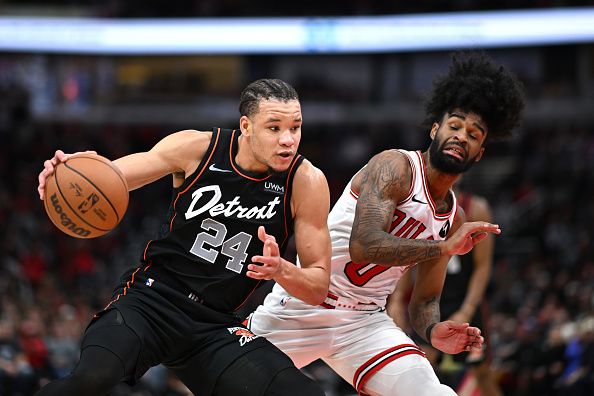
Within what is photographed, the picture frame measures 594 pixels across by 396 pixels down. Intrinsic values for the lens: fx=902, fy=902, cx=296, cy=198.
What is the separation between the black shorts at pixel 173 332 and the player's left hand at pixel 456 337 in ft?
2.98

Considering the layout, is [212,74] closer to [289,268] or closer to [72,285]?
[72,285]

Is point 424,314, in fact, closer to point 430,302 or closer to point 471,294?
point 430,302

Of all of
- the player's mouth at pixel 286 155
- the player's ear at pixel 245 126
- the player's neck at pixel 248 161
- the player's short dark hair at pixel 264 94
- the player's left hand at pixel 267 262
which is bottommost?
the player's left hand at pixel 267 262

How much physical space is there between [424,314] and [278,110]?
1.59 m

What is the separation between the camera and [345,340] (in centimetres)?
523

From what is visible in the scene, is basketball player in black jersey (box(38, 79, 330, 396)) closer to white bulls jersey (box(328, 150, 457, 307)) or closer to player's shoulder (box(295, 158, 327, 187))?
player's shoulder (box(295, 158, 327, 187))

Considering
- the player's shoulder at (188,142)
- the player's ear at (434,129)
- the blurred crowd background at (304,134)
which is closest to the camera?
the player's shoulder at (188,142)

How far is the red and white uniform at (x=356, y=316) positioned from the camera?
16.7 feet

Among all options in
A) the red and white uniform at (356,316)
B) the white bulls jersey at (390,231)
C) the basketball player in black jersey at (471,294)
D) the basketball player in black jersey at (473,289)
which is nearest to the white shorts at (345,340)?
the red and white uniform at (356,316)

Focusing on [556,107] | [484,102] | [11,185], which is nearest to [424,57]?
[556,107]

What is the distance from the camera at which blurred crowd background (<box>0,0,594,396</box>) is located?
16.0 meters

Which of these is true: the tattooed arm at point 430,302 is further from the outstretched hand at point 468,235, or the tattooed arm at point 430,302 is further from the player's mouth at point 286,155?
the player's mouth at point 286,155

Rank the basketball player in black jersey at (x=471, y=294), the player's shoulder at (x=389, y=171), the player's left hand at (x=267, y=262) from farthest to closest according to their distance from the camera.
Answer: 1. the basketball player in black jersey at (x=471, y=294)
2. the player's shoulder at (x=389, y=171)
3. the player's left hand at (x=267, y=262)

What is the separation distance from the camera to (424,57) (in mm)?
24094
